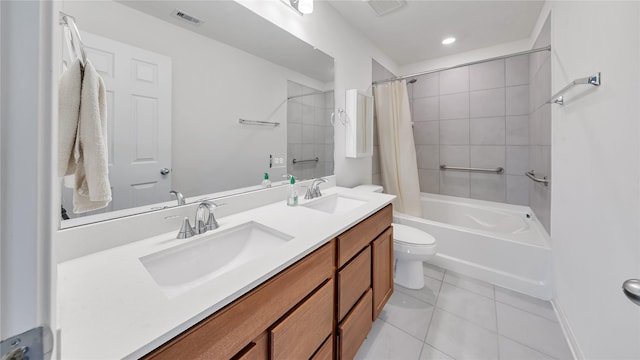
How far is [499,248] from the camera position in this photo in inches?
75.8

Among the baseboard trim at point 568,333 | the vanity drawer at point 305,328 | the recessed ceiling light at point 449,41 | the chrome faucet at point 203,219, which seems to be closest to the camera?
the vanity drawer at point 305,328

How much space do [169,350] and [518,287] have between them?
2.34 meters

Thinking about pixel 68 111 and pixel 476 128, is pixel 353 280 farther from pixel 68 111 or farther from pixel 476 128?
A: pixel 476 128

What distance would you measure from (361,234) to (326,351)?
52 cm

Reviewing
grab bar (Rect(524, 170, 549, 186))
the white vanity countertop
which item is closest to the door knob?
the white vanity countertop

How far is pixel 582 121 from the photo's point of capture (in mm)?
1183

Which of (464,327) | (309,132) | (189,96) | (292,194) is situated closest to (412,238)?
(464,327)

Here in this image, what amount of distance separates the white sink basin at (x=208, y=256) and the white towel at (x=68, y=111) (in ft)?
1.29

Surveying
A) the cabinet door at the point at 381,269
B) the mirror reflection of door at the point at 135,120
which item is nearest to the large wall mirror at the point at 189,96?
the mirror reflection of door at the point at 135,120

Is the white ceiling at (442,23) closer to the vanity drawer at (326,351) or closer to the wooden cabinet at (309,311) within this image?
the wooden cabinet at (309,311)

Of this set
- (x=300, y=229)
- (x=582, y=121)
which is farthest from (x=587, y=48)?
(x=300, y=229)

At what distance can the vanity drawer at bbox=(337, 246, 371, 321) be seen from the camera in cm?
106

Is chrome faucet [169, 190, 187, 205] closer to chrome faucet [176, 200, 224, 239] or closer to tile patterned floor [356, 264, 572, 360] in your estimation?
chrome faucet [176, 200, 224, 239]

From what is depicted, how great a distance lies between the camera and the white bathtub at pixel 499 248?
1786 millimetres
